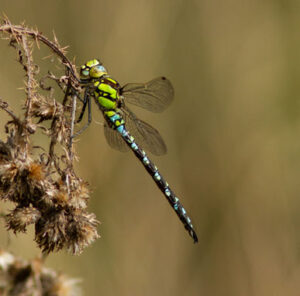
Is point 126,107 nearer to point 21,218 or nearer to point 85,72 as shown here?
point 85,72

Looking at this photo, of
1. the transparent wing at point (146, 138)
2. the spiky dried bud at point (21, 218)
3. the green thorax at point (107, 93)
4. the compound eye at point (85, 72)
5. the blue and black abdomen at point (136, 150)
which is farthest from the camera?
the transparent wing at point (146, 138)

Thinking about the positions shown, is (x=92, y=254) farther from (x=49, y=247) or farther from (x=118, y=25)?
(x=49, y=247)

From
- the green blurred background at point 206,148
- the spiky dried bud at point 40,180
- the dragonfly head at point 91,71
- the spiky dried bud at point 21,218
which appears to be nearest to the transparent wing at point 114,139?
the dragonfly head at point 91,71

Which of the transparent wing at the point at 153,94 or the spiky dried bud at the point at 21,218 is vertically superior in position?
the transparent wing at the point at 153,94

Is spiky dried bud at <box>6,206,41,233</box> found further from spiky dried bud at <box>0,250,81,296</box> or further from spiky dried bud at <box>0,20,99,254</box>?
spiky dried bud at <box>0,250,81,296</box>

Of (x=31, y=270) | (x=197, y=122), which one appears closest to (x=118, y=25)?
(x=197, y=122)

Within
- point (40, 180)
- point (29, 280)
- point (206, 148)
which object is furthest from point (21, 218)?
point (206, 148)

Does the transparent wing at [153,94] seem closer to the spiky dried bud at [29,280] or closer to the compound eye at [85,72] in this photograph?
the compound eye at [85,72]
